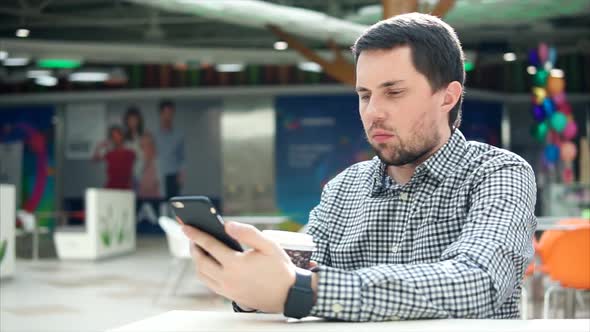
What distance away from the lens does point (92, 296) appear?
8023mm

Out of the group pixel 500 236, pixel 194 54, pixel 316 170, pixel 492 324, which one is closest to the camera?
pixel 492 324

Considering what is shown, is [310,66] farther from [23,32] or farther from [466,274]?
[466,274]

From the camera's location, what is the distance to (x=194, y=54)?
14711mm

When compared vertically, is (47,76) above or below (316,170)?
above

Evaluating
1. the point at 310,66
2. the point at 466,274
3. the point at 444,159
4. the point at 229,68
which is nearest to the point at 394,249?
the point at 444,159

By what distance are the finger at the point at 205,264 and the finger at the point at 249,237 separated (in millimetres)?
70

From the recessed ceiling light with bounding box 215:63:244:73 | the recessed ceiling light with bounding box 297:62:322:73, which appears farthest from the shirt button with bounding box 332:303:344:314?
the recessed ceiling light with bounding box 215:63:244:73

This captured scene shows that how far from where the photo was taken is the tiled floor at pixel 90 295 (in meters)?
6.40

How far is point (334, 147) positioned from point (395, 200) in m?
16.1

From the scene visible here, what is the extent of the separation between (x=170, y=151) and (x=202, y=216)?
58.4ft

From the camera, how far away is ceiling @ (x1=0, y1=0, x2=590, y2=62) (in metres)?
13.4

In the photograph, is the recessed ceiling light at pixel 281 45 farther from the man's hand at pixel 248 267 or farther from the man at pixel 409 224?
A: the man's hand at pixel 248 267

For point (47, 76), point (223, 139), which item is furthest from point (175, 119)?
point (47, 76)

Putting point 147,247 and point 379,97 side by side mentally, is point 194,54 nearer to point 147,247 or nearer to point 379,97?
point 147,247
